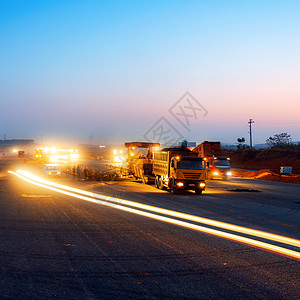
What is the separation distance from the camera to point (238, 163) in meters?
76.5

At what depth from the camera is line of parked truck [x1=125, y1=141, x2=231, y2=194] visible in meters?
22.7

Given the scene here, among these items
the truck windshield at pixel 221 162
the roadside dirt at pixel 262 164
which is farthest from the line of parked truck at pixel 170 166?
the roadside dirt at pixel 262 164

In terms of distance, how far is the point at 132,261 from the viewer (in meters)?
7.53

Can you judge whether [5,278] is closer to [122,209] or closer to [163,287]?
→ [163,287]

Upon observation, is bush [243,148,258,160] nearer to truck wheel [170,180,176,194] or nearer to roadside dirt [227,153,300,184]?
roadside dirt [227,153,300,184]

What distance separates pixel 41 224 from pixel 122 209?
4.16 metres

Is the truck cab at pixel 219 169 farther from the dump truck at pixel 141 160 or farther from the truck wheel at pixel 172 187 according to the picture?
the truck wheel at pixel 172 187

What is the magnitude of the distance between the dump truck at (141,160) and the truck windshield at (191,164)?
5.79 m

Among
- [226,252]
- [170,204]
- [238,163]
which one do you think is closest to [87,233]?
[226,252]

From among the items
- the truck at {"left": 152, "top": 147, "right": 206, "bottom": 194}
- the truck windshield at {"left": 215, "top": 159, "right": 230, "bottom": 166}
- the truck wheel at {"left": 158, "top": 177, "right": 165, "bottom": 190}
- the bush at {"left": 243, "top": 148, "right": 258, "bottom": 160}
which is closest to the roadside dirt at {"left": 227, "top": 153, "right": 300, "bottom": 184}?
the bush at {"left": 243, "top": 148, "right": 258, "bottom": 160}

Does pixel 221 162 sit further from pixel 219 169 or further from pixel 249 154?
pixel 249 154

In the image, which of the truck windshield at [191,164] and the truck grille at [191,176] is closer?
the truck grille at [191,176]

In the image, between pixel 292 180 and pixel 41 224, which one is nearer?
pixel 41 224

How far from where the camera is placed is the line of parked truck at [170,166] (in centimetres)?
2269
